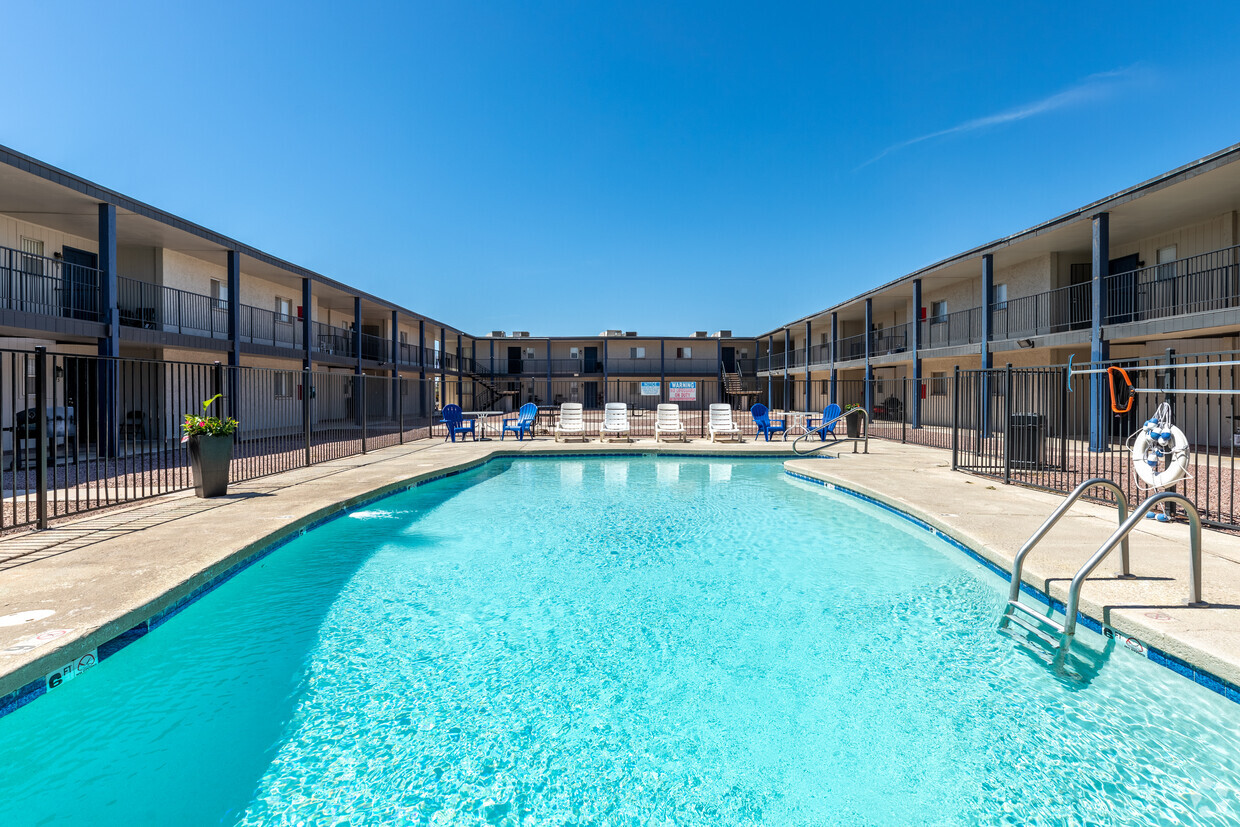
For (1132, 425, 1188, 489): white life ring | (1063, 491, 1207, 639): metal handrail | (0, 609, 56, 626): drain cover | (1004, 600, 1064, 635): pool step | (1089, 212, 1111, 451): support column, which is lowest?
(1004, 600, 1064, 635): pool step

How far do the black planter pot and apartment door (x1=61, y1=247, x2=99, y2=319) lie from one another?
8.65 meters

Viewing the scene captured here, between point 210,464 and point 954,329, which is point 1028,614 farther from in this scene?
point 954,329

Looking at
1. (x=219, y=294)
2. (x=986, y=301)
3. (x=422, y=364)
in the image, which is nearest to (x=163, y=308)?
(x=219, y=294)

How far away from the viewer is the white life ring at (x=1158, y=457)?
5.02 meters

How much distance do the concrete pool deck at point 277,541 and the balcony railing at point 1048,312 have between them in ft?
30.7

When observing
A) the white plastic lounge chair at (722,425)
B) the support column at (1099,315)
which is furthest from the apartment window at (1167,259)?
the white plastic lounge chair at (722,425)

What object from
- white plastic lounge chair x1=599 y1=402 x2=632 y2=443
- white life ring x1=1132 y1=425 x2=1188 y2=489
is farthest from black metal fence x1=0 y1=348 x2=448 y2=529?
white life ring x1=1132 y1=425 x2=1188 y2=489

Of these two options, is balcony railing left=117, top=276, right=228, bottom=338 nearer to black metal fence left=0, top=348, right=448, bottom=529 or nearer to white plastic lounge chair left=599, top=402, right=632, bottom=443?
black metal fence left=0, top=348, right=448, bottom=529

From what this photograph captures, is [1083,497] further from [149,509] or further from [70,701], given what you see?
[149,509]

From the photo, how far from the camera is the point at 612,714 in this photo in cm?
311

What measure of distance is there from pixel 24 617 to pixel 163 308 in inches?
591

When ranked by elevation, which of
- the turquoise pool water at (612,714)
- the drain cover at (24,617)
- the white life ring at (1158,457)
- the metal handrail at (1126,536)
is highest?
the white life ring at (1158,457)

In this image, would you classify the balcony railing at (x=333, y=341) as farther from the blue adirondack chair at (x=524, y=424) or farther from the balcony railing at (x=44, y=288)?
the blue adirondack chair at (x=524, y=424)

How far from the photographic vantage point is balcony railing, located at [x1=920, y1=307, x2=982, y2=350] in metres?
18.7
